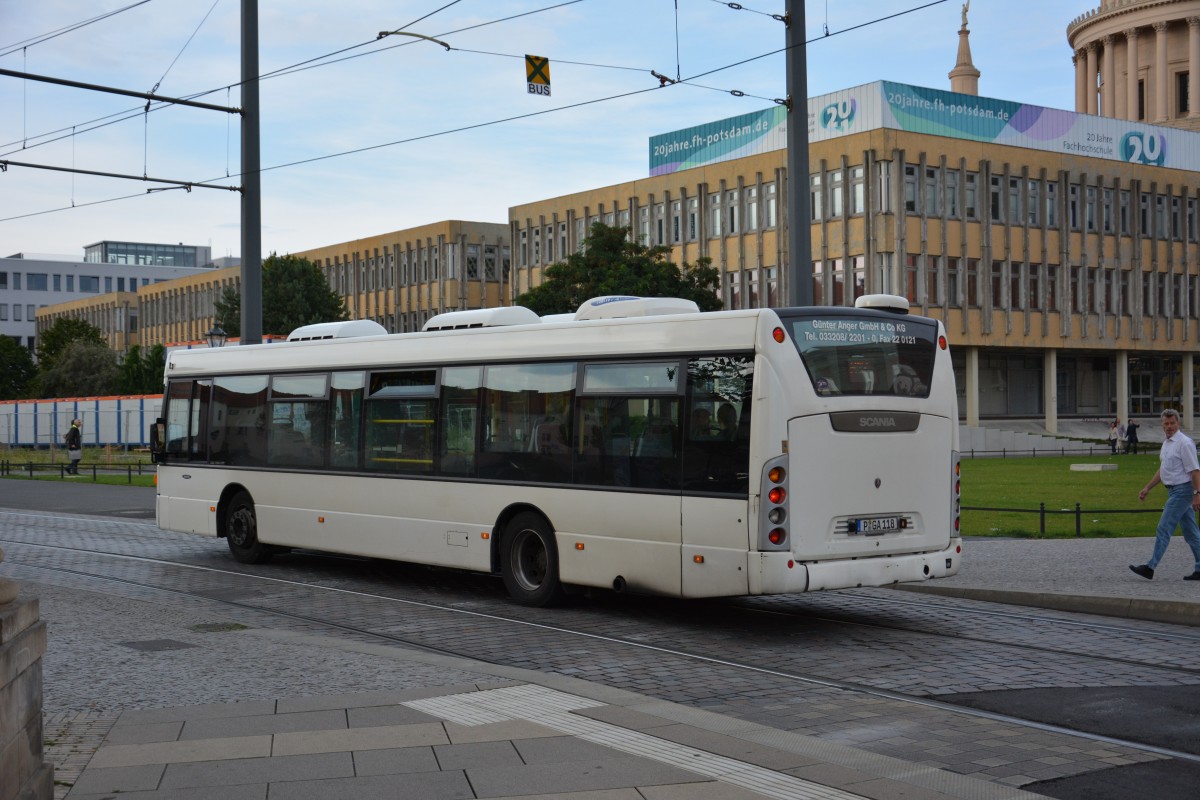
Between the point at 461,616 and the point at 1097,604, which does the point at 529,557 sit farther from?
Result: the point at 1097,604

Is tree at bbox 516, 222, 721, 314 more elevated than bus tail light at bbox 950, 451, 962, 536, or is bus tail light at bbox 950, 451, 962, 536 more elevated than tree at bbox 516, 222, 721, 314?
tree at bbox 516, 222, 721, 314

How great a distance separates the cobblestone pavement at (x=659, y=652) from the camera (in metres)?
7.67

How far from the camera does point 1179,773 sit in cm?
667

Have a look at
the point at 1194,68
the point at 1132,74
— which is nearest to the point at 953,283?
the point at 1194,68

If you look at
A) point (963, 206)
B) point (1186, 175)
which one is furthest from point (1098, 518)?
point (1186, 175)

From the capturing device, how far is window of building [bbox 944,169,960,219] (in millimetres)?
58750

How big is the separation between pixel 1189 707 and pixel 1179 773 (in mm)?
1670

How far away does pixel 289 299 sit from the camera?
77875 mm

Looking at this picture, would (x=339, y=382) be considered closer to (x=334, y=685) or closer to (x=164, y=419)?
(x=164, y=419)

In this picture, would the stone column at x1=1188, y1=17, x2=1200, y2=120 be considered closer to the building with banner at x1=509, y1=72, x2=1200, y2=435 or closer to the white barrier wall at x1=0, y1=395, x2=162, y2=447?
the building with banner at x1=509, y1=72, x2=1200, y2=435

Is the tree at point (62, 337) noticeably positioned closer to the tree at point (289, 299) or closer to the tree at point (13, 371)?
the tree at point (13, 371)

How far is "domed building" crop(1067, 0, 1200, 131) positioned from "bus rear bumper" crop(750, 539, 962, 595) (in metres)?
96.2

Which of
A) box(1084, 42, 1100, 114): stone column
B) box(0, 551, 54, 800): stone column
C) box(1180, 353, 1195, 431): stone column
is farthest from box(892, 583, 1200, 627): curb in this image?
box(1084, 42, 1100, 114): stone column

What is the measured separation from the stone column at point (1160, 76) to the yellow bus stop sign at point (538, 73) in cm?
9218
